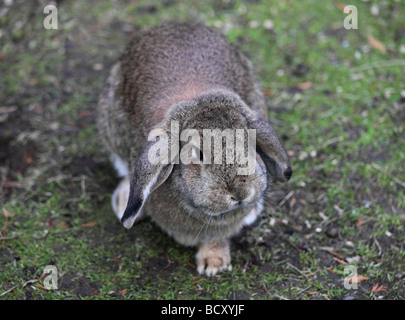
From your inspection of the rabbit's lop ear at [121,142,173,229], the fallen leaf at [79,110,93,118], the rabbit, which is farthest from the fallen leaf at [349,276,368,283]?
the fallen leaf at [79,110,93,118]

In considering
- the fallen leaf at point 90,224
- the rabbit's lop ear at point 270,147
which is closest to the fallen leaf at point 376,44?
the rabbit's lop ear at point 270,147

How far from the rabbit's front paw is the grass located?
0.11 metres

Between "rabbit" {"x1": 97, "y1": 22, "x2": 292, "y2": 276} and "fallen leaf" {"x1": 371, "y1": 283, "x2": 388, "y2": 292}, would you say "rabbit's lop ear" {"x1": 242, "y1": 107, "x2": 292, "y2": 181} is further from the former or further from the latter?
"fallen leaf" {"x1": 371, "y1": 283, "x2": 388, "y2": 292}

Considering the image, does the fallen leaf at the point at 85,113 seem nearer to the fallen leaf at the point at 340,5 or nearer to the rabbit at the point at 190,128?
the rabbit at the point at 190,128

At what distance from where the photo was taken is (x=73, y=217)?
485 centimetres

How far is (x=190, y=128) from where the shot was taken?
3646mm

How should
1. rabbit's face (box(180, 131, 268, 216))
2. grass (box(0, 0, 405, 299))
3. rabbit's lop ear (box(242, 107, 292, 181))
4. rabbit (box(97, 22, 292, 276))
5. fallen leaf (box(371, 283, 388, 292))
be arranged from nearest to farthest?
rabbit's face (box(180, 131, 268, 216))
rabbit (box(97, 22, 292, 276))
rabbit's lop ear (box(242, 107, 292, 181))
fallen leaf (box(371, 283, 388, 292))
grass (box(0, 0, 405, 299))

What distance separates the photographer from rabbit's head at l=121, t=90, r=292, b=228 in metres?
3.42

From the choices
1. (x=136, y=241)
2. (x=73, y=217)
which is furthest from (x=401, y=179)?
(x=73, y=217)

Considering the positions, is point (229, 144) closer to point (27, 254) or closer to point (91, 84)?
point (27, 254)

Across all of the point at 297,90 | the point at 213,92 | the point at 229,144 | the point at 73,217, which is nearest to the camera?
the point at 229,144

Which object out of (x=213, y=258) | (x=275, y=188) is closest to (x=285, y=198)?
(x=275, y=188)

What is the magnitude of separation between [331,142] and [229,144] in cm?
219

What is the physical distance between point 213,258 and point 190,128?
1.27 m
